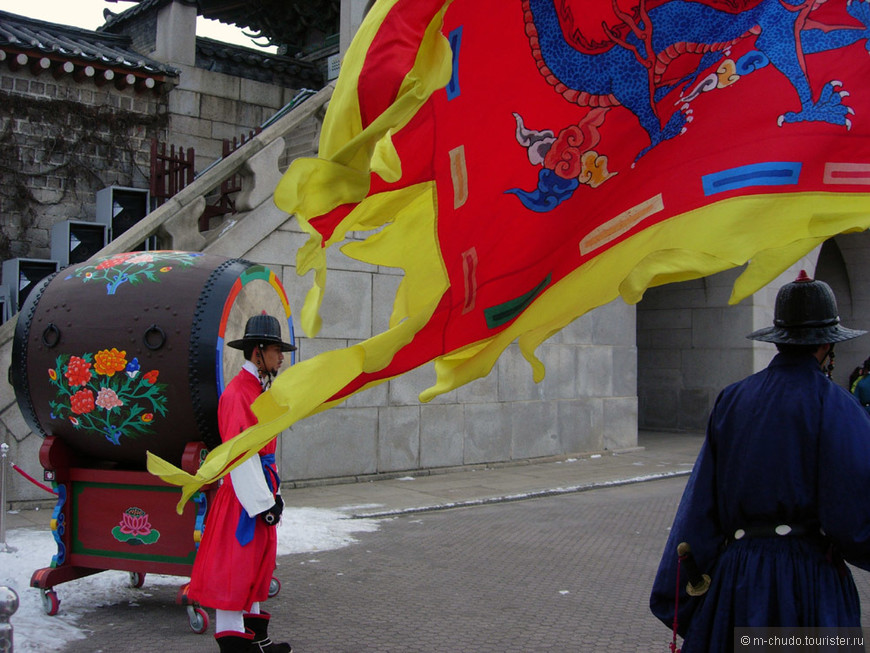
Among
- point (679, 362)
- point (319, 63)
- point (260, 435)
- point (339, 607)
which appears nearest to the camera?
point (260, 435)

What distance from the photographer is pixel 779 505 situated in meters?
2.98

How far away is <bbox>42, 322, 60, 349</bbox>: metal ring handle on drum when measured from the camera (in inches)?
221

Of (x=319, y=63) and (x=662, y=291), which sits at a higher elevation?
(x=319, y=63)

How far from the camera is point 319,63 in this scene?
645 inches

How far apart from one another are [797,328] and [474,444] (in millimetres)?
9269

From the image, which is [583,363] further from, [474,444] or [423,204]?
[423,204]

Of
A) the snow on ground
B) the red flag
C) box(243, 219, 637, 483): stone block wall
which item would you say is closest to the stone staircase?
box(243, 219, 637, 483): stone block wall

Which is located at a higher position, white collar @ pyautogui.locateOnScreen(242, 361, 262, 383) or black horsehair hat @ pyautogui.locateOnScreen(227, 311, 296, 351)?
black horsehair hat @ pyautogui.locateOnScreen(227, 311, 296, 351)

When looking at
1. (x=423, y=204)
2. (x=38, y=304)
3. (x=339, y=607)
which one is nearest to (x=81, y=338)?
(x=38, y=304)

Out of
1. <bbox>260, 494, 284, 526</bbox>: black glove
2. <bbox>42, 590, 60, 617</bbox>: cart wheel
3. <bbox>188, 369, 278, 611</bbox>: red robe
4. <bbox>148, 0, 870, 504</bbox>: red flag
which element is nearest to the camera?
<bbox>148, 0, 870, 504</bbox>: red flag

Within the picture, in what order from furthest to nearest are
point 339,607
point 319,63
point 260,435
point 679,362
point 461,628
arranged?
point 679,362, point 319,63, point 339,607, point 461,628, point 260,435

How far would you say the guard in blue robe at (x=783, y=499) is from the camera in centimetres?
287

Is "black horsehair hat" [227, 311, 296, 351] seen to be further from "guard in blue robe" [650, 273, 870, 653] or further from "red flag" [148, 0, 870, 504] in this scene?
"guard in blue robe" [650, 273, 870, 653]

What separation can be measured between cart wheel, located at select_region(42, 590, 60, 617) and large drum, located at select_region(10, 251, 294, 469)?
2.96 feet
